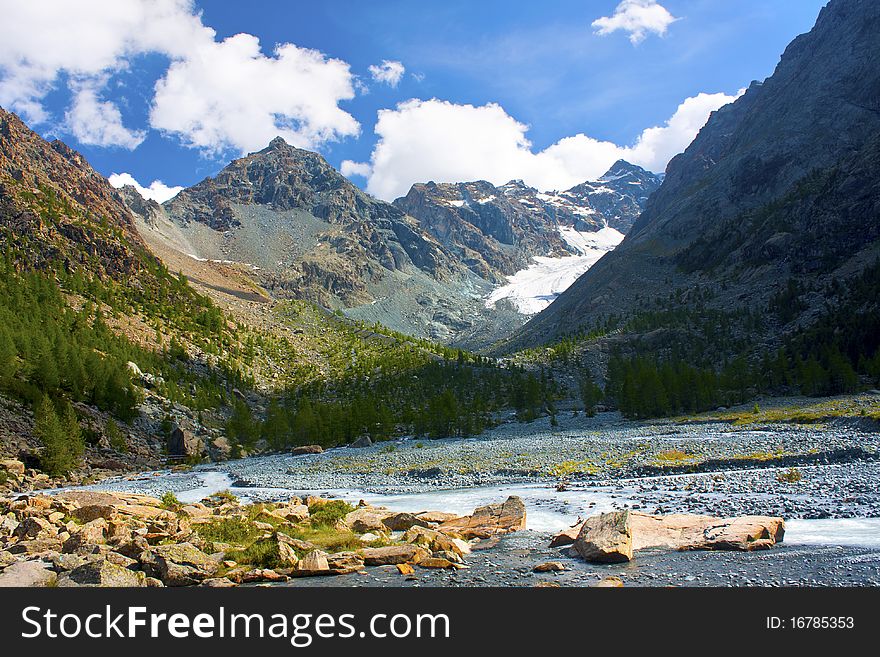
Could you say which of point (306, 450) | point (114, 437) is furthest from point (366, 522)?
point (306, 450)

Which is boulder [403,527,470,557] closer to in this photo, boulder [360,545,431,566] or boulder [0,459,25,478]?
boulder [360,545,431,566]

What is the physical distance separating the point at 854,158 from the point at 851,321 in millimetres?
75864

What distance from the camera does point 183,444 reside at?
64.4 meters

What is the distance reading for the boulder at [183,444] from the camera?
64188 millimetres

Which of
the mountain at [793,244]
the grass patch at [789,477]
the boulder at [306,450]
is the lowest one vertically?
the boulder at [306,450]

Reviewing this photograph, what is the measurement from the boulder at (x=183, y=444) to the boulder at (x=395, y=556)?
181ft

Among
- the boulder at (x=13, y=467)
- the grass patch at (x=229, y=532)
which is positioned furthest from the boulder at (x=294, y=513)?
the boulder at (x=13, y=467)

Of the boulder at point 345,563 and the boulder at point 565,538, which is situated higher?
the boulder at point 345,563

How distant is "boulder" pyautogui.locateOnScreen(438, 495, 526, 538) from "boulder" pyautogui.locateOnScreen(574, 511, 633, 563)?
4457 mm

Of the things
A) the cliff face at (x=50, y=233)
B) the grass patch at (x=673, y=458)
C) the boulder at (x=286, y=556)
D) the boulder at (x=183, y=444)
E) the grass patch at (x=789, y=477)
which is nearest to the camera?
the boulder at (x=286, y=556)

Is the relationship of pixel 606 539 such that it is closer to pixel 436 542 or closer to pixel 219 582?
pixel 436 542

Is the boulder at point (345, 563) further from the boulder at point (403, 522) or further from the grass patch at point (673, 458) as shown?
the grass patch at point (673, 458)
